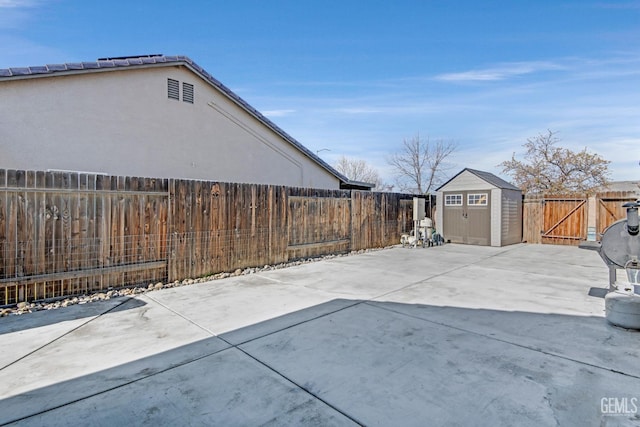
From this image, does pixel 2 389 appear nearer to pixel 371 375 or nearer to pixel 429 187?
pixel 371 375

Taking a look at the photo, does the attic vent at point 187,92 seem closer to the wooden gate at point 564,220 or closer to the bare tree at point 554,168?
the wooden gate at point 564,220

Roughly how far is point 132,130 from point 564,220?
1355 centimetres

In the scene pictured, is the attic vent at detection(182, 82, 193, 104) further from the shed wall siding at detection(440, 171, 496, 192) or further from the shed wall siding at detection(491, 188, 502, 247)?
the shed wall siding at detection(491, 188, 502, 247)

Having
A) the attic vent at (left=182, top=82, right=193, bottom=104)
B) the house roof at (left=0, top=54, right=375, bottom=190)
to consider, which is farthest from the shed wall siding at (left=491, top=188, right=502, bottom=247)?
the attic vent at (left=182, top=82, right=193, bottom=104)

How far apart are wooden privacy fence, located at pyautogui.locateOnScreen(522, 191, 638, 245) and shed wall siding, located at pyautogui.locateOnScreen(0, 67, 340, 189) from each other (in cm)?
939

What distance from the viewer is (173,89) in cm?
825

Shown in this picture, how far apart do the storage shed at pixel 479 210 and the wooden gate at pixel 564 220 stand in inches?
32.8

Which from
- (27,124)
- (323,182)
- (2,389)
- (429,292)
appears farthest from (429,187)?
(2,389)

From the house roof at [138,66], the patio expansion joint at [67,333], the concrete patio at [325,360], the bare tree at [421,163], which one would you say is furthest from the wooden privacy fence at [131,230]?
the bare tree at [421,163]

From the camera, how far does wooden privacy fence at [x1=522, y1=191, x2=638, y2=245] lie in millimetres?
10062

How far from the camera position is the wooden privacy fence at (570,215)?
1006 cm

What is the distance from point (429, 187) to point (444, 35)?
55.2ft

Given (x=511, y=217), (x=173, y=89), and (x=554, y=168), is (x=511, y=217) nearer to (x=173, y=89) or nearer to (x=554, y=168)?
(x=554, y=168)

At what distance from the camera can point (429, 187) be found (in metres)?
24.8
